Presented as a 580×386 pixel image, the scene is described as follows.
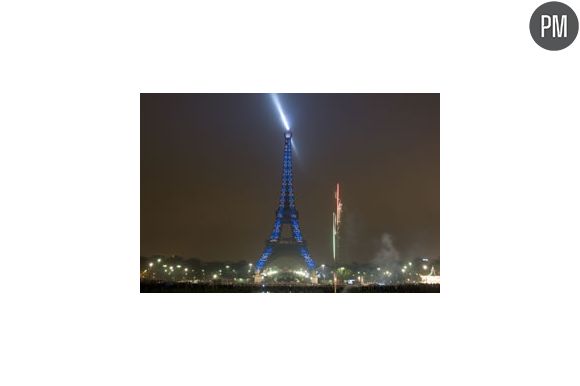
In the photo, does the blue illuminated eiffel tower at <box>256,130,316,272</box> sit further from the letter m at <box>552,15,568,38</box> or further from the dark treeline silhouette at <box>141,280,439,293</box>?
the letter m at <box>552,15,568,38</box>

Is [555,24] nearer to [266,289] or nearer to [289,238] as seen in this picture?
[266,289]

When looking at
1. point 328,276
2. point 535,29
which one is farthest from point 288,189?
point 535,29

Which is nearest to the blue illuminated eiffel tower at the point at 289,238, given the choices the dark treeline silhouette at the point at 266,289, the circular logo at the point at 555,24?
the dark treeline silhouette at the point at 266,289

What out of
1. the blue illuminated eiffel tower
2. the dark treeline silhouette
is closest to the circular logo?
the dark treeline silhouette

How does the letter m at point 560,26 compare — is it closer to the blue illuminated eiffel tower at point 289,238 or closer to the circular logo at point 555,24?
the circular logo at point 555,24

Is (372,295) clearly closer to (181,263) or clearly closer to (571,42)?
(571,42)

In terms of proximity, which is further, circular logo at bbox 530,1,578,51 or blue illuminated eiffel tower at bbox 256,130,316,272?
blue illuminated eiffel tower at bbox 256,130,316,272
